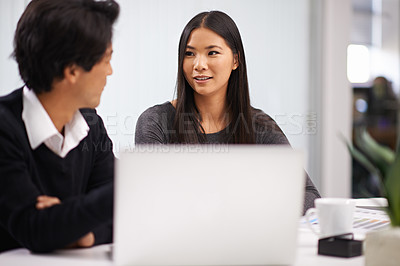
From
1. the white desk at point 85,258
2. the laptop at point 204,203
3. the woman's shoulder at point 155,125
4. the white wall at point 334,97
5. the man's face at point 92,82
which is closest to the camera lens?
the laptop at point 204,203

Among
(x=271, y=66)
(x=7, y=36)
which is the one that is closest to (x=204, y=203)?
(x=7, y=36)

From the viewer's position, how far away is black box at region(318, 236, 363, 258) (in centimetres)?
116

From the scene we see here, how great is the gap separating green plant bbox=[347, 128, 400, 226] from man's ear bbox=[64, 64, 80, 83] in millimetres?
A: 763

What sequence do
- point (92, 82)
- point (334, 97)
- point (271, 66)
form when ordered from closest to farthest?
point (92, 82) → point (271, 66) → point (334, 97)

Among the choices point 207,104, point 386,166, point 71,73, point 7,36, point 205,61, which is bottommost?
point 386,166

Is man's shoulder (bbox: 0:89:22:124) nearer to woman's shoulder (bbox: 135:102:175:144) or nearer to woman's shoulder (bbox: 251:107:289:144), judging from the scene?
woman's shoulder (bbox: 135:102:175:144)

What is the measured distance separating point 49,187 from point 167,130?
0.97 metres

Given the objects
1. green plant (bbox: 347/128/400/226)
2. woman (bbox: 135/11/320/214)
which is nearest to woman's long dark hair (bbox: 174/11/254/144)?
woman (bbox: 135/11/320/214)

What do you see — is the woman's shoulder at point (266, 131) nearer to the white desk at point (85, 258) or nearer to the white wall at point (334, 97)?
the white desk at point (85, 258)

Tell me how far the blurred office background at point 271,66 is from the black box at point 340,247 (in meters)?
2.30

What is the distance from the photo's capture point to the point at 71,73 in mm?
1382

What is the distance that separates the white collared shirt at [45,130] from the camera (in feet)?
4.42

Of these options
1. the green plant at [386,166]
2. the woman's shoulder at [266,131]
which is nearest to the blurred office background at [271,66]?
the woman's shoulder at [266,131]

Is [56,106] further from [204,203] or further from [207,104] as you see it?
[207,104]
